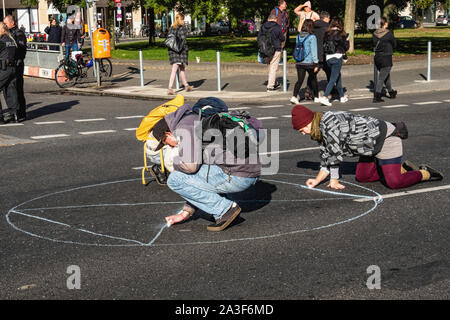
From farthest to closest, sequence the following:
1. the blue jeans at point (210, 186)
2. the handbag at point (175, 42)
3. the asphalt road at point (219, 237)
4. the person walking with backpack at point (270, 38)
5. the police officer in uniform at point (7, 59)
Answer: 1. the handbag at point (175, 42)
2. the person walking with backpack at point (270, 38)
3. the police officer in uniform at point (7, 59)
4. the blue jeans at point (210, 186)
5. the asphalt road at point (219, 237)

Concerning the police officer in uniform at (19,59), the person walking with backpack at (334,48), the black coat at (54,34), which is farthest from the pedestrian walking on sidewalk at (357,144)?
the black coat at (54,34)

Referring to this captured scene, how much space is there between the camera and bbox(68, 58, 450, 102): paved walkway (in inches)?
730

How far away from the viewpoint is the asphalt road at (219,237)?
16.4 ft

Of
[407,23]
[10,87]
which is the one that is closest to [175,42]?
[10,87]

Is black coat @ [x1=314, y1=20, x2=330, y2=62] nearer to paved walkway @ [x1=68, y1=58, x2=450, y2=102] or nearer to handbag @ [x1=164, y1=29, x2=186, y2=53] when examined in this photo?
paved walkway @ [x1=68, y1=58, x2=450, y2=102]

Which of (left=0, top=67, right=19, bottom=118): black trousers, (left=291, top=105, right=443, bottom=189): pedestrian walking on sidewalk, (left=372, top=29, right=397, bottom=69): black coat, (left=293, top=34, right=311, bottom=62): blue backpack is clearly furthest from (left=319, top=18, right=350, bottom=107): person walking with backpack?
(left=291, top=105, right=443, bottom=189): pedestrian walking on sidewalk

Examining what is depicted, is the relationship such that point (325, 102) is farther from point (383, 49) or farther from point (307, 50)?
point (383, 49)

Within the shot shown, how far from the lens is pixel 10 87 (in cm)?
1416

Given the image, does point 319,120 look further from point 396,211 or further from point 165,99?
point 165,99

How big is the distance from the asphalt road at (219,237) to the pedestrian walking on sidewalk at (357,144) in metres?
0.19

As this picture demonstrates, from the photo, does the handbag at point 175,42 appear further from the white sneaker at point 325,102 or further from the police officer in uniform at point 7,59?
the police officer in uniform at point 7,59

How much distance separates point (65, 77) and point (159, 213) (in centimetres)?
1662

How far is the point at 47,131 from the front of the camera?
13.2m

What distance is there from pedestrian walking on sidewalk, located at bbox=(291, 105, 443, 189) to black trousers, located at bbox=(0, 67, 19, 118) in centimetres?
848
